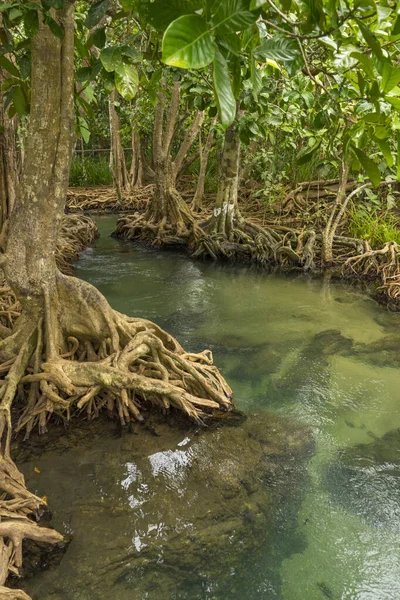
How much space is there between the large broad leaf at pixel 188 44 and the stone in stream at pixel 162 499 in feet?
8.39

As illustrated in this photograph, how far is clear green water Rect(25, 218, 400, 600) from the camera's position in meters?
2.59

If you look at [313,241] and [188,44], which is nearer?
[188,44]

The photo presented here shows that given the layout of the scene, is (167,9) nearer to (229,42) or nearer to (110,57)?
(229,42)

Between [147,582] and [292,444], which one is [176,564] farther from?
[292,444]

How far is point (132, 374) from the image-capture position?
3605mm

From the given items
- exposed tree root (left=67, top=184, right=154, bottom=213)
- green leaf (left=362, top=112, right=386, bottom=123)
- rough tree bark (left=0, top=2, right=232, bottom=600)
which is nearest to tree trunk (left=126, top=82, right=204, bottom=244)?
exposed tree root (left=67, top=184, right=154, bottom=213)

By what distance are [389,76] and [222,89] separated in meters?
0.49

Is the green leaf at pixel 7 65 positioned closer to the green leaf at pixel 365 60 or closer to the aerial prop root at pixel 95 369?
the aerial prop root at pixel 95 369

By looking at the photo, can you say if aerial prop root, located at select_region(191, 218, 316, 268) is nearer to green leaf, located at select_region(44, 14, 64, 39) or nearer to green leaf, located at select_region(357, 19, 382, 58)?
green leaf, located at select_region(44, 14, 64, 39)

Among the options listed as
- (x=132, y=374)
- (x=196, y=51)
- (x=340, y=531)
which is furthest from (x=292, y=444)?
(x=196, y=51)

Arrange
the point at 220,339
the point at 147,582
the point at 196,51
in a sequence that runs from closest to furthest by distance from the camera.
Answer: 1. the point at 196,51
2. the point at 147,582
3. the point at 220,339

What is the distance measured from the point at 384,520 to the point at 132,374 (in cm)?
196

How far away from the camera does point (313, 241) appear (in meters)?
8.57

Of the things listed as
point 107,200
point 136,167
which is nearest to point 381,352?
point 107,200
